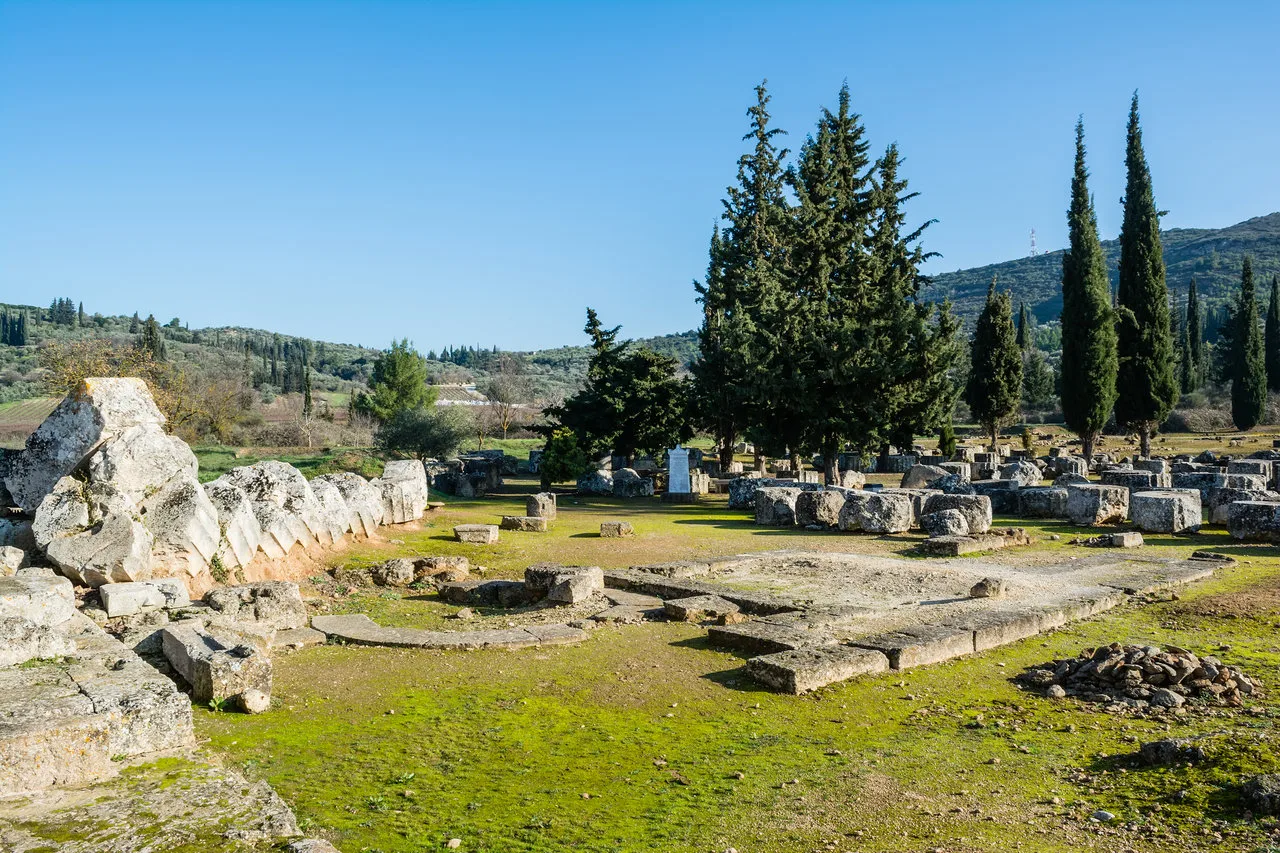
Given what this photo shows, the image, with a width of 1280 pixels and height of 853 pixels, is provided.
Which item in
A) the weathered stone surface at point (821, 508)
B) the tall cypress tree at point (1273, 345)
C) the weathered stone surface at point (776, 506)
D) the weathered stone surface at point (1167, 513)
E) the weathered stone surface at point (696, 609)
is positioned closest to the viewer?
the weathered stone surface at point (696, 609)

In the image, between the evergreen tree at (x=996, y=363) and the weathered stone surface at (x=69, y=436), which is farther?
the evergreen tree at (x=996, y=363)

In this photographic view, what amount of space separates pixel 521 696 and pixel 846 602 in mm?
5116

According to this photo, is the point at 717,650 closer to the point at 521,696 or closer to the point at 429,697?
the point at 521,696

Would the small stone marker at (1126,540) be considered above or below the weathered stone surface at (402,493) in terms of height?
below

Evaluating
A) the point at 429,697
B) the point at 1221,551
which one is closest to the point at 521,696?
the point at 429,697

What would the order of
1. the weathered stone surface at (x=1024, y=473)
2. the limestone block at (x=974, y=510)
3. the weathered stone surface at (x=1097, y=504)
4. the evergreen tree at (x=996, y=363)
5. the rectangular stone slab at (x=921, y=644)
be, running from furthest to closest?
the evergreen tree at (x=996, y=363)
the weathered stone surface at (x=1024, y=473)
the weathered stone surface at (x=1097, y=504)
the limestone block at (x=974, y=510)
the rectangular stone slab at (x=921, y=644)

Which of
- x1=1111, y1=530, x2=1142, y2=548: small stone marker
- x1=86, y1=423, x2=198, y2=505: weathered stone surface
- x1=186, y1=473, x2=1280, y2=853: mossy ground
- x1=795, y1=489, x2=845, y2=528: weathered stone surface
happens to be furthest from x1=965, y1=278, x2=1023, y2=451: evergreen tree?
x1=86, y1=423, x2=198, y2=505: weathered stone surface

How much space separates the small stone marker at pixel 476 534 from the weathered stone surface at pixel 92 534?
250 inches

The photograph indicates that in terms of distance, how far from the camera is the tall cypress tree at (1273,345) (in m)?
55.0

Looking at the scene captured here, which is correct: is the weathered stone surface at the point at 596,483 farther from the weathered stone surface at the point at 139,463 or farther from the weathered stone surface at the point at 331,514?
the weathered stone surface at the point at 139,463

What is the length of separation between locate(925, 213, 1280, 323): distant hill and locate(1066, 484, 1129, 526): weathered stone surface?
10065 cm

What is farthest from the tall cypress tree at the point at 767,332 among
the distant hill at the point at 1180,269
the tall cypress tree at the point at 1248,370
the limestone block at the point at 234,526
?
the distant hill at the point at 1180,269

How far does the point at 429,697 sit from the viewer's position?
779 centimetres

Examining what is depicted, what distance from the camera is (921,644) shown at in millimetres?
8828
